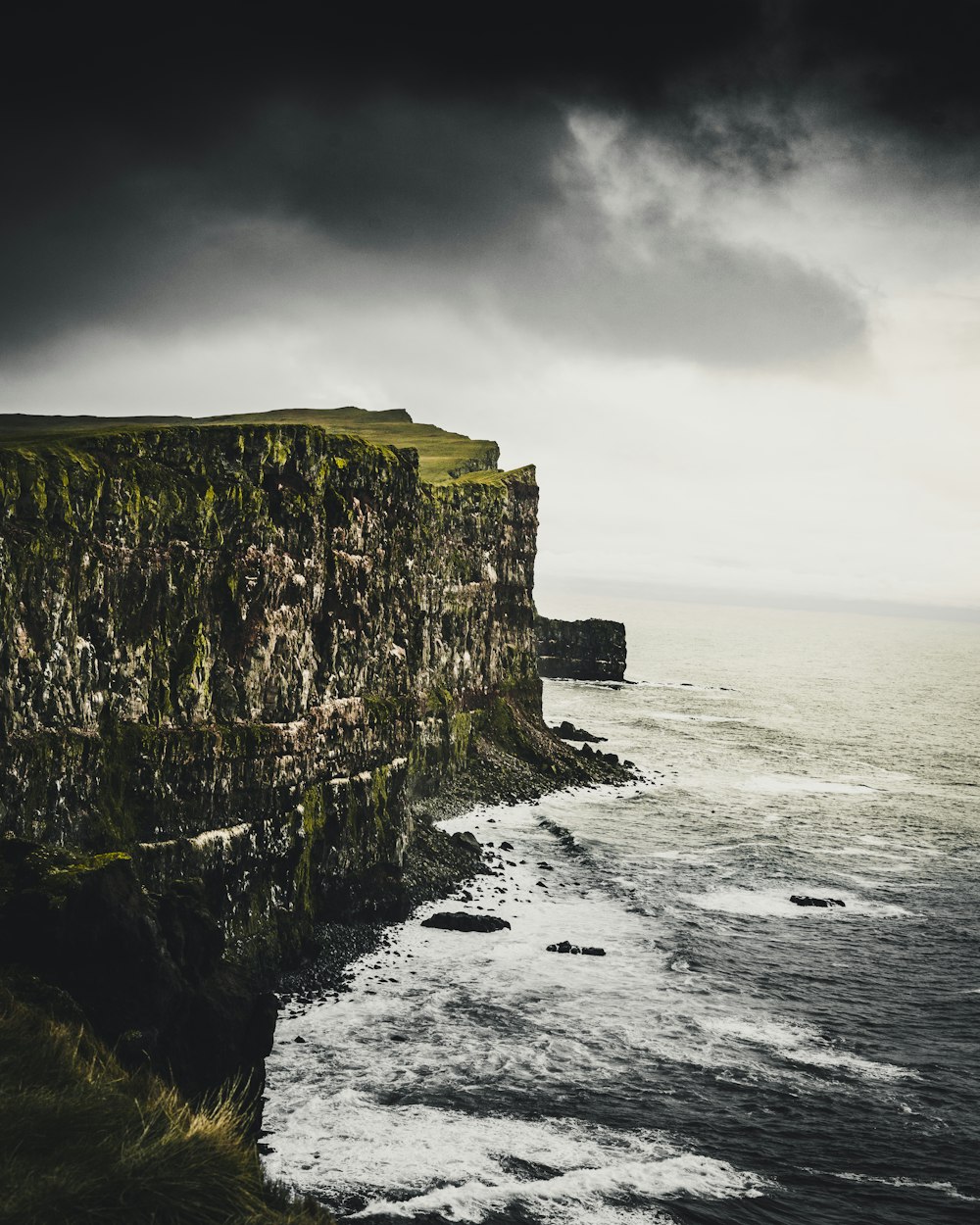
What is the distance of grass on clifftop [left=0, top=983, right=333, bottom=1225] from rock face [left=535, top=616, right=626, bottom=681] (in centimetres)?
14080

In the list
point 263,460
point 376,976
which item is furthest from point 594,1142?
point 263,460

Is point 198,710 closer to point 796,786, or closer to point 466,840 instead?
point 466,840

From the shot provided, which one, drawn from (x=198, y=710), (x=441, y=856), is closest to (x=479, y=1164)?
(x=198, y=710)

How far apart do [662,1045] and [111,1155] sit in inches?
1019

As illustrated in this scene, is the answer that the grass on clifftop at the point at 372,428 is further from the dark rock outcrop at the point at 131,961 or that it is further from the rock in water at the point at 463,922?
the dark rock outcrop at the point at 131,961

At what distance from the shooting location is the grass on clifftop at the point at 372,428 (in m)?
89.4

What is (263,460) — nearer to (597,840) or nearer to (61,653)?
(61,653)

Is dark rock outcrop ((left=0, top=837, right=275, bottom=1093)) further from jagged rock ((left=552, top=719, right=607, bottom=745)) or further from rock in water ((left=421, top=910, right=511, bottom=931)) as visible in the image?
jagged rock ((left=552, top=719, right=607, bottom=745))

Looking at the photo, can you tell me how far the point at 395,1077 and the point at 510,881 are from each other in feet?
77.7

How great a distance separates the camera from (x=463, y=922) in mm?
45531

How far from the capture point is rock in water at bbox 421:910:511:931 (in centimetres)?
4534

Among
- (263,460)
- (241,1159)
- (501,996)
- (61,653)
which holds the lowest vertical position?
(501,996)

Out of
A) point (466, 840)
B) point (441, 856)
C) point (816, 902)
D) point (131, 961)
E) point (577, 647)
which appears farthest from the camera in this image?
point (577, 647)

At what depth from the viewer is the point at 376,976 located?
127 feet
